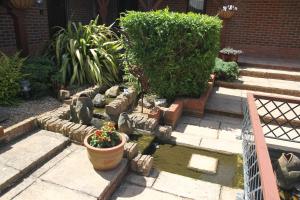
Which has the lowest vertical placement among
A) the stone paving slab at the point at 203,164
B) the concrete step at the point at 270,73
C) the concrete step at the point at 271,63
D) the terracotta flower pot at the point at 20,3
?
the stone paving slab at the point at 203,164

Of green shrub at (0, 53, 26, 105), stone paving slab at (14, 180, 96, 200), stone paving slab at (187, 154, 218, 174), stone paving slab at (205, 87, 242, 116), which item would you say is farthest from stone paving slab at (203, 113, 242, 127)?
green shrub at (0, 53, 26, 105)

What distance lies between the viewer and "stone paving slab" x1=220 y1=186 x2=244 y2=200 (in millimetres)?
2622

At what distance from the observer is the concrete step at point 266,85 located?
5.81 m

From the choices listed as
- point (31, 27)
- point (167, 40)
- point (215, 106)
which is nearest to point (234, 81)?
point (215, 106)

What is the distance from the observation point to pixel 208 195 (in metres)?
2.69

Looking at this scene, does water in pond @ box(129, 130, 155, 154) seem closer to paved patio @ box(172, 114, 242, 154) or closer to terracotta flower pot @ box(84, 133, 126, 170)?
paved patio @ box(172, 114, 242, 154)

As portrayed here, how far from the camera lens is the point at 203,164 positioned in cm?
325

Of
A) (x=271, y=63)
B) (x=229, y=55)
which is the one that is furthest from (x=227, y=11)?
(x=271, y=63)

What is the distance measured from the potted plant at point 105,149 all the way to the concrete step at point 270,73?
17.0 ft

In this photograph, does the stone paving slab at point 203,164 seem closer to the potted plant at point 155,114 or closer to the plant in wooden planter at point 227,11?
the potted plant at point 155,114

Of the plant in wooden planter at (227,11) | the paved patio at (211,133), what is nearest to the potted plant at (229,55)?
the plant in wooden planter at (227,11)

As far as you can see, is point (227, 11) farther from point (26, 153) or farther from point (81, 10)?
point (26, 153)

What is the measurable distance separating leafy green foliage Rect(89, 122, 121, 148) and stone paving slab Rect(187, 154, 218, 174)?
105 centimetres

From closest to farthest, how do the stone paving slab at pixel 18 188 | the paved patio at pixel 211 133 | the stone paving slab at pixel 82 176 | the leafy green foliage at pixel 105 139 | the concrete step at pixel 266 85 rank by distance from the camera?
the stone paving slab at pixel 18 188, the stone paving slab at pixel 82 176, the leafy green foliage at pixel 105 139, the paved patio at pixel 211 133, the concrete step at pixel 266 85
